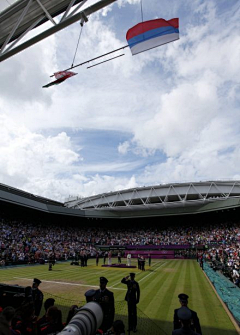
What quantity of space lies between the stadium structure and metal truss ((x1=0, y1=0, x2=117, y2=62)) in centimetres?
3117

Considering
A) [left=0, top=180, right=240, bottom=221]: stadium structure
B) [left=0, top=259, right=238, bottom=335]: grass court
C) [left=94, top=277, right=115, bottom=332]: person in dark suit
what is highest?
[left=0, top=180, right=240, bottom=221]: stadium structure

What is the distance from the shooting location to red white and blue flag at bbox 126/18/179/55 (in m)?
8.72

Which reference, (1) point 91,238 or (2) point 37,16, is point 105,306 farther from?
(1) point 91,238

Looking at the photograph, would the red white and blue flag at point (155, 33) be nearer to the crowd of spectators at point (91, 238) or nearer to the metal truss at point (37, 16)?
the metal truss at point (37, 16)

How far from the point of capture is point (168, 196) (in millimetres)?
50281

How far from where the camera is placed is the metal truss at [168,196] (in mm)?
43984

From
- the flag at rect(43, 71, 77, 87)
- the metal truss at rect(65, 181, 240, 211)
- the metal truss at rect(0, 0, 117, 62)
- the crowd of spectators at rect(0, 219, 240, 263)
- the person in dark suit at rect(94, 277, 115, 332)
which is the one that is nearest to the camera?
the person in dark suit at rect(94, 277, 115, 332)

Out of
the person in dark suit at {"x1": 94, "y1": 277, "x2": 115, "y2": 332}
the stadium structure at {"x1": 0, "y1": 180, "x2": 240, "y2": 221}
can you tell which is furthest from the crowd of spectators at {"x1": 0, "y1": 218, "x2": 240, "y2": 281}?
the person in dark suit at {"x1": 94, "y1": 277, "x2": 115, "y2": 332}

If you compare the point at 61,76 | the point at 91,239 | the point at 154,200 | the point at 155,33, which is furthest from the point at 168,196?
the point at 155,33

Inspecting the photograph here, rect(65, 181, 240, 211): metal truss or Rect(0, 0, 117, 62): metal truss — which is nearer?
Rect(0, 0, 117, 62): metal truss

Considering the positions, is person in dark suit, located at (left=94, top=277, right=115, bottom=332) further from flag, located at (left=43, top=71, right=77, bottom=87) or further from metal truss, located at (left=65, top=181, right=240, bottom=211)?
metal truss, located at (left=65, top=181, right=240, bottom=211)

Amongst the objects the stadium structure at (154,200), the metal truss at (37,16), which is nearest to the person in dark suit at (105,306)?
the metal truss at (37,16)

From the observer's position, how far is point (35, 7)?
8.61 m

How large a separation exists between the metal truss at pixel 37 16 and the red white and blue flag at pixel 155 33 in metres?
1.76
